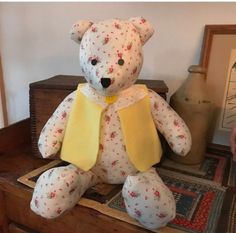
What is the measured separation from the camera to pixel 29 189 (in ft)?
1.96

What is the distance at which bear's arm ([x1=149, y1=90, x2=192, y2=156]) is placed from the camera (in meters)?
0.55

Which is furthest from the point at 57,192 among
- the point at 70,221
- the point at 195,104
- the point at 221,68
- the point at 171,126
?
the point at 221,68

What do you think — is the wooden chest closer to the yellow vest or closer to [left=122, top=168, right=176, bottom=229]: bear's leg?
the yellow vest

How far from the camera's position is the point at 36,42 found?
0.98 metres

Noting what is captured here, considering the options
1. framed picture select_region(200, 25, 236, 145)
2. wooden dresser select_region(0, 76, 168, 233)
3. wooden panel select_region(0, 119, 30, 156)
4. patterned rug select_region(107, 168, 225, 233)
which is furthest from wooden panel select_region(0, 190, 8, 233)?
framed picture select_region(200, 25, 236, 145)

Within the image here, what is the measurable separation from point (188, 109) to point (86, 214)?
0.34m

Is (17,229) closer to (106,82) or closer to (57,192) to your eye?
(57,192)

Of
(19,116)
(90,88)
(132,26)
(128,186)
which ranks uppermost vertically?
(132,26)

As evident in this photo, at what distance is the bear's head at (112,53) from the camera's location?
491 mm

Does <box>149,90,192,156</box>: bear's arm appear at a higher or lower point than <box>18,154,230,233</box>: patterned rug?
higher

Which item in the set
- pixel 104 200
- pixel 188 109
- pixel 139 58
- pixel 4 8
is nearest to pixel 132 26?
pixel 139 58

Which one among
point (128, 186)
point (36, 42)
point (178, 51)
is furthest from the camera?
point (36, 42)

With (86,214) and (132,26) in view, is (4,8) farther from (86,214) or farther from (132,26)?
(86,214)

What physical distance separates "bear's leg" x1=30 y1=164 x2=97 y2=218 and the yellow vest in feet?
0.16
